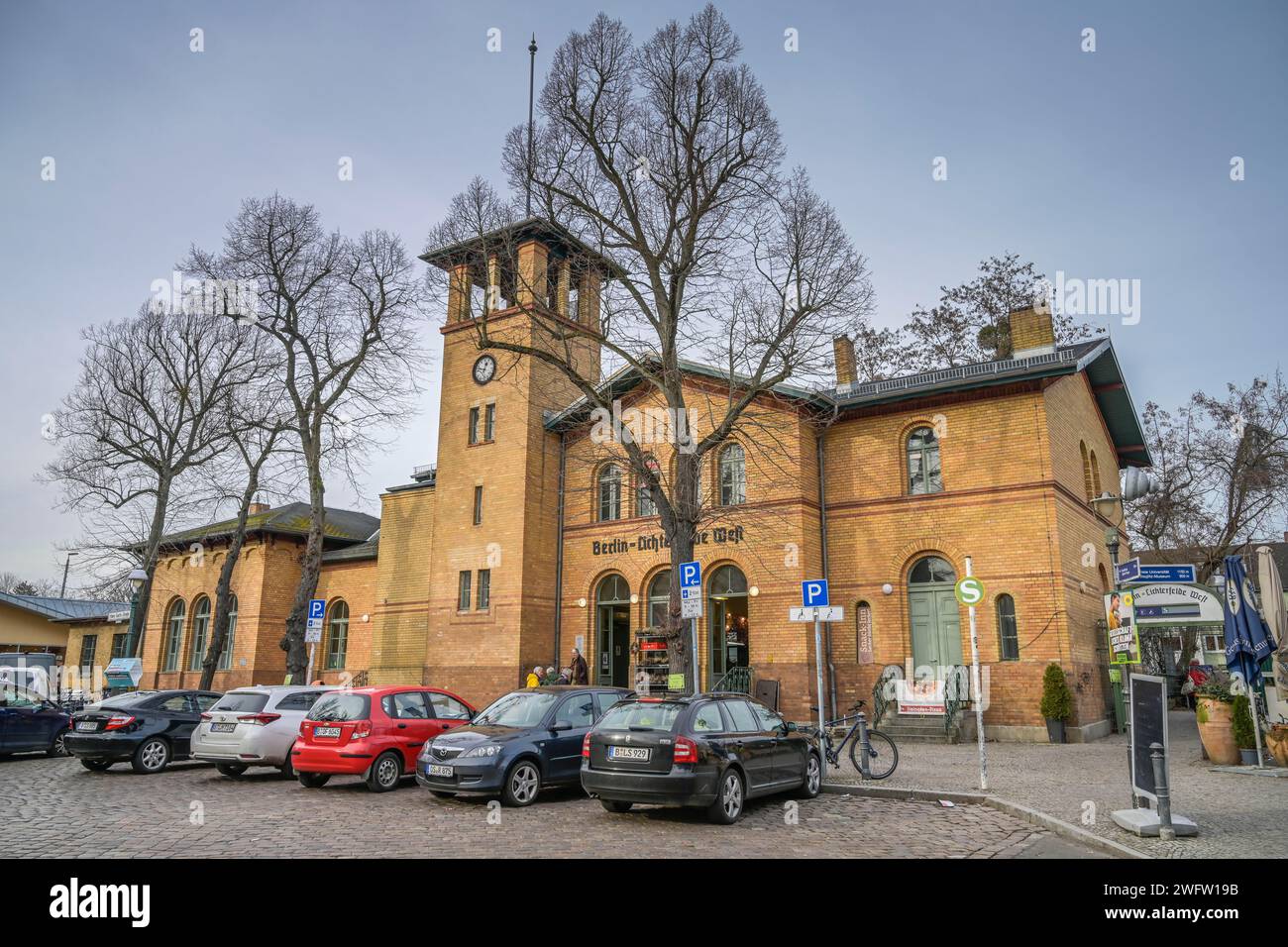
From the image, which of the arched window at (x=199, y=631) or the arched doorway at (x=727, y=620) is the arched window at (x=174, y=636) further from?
the arched doorway at (x=727, y=620)

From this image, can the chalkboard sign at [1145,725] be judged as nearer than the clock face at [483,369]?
Yes

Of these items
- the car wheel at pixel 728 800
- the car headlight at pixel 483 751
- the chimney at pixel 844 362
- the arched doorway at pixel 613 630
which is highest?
the chimney at pixel 844 362

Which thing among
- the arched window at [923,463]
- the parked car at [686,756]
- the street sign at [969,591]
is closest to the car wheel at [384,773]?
the parked car at [686,756]

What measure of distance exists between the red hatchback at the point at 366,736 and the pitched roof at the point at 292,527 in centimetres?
2106

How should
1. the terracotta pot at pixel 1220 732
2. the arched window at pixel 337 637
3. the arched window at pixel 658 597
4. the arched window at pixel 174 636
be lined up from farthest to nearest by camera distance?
the arched window at pixel 174 636, the arched window at pixel 337 637, the arched window at pixel 658 597, the terracotta pot at pixel 1220 732

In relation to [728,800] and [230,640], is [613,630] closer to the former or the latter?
[728,800]

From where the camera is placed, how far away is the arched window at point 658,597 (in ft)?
80.2

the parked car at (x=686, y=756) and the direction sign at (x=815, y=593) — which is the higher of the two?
the direction sign at (x=815, y=593)

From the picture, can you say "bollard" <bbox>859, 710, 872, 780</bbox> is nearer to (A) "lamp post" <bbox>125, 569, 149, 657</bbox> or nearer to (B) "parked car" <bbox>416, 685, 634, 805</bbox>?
(B) "parked car" <bbox>416, 685, 634, 805</bbox>

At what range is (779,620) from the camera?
72.8ft

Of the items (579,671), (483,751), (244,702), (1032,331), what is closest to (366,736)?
(483,751)
